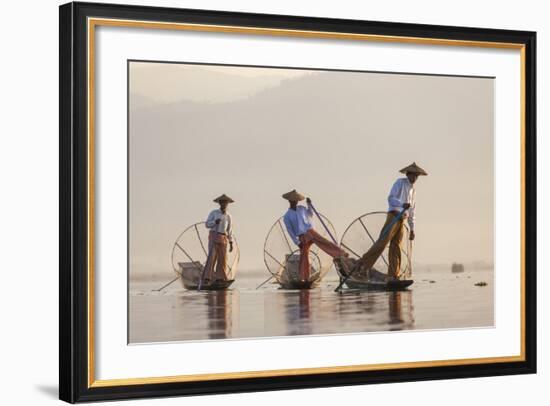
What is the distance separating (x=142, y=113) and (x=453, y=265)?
5.70 ft

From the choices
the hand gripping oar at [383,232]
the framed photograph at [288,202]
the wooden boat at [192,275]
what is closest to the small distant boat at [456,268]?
the framed photograph at [288,202]

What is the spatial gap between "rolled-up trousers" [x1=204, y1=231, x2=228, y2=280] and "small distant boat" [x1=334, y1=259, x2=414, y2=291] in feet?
1.88

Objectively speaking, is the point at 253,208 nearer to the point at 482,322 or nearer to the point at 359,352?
the point at 359,352

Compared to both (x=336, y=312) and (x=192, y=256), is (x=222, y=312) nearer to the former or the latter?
(x=192, y=256)

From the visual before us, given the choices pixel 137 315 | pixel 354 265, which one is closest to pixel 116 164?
pixel 137 315

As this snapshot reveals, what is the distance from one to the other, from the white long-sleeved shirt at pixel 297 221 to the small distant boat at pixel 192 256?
418mm

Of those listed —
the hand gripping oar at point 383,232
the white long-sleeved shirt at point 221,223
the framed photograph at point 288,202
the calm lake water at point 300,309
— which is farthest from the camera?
the hand gripping oar at point 383,232

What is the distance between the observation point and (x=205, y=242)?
541 cm

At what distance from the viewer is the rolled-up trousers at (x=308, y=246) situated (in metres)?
5.63

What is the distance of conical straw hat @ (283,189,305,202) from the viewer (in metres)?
5.57

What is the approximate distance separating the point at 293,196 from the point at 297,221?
0.12 m

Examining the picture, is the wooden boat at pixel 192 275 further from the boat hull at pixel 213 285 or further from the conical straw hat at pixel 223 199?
the conical straw hat at pixel 223 199

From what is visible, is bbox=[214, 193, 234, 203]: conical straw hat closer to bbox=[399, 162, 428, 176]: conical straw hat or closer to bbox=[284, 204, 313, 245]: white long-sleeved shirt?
bbox=[284, 204, 313, 245]: white long-sleeved shirt

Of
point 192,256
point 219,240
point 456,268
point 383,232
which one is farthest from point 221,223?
point 456,268
